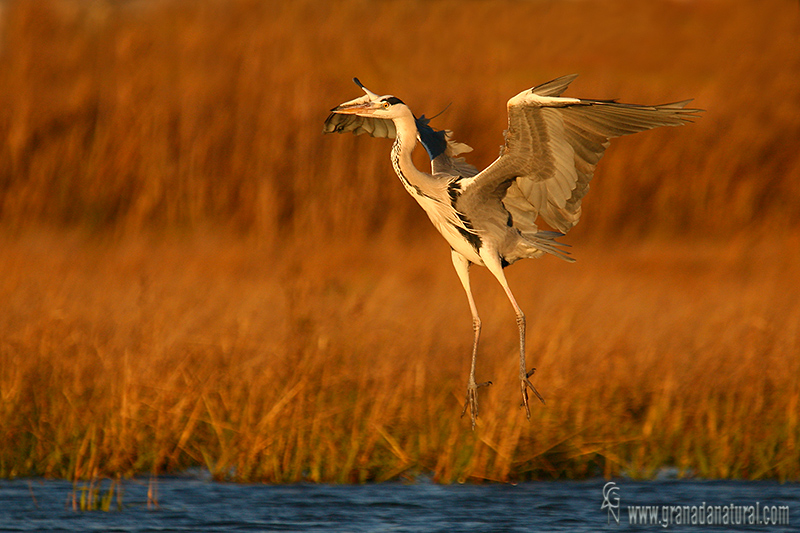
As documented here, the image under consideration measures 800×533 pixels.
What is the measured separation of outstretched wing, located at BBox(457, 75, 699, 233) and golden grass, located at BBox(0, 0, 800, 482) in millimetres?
2206

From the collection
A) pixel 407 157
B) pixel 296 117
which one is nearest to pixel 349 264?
pixel 296 117

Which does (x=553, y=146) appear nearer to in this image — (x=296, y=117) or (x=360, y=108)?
(x=360, y=108)

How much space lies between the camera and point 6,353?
6.67 m

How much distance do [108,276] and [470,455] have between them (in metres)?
4.73

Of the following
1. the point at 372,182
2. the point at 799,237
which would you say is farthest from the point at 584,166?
the point at 799,237

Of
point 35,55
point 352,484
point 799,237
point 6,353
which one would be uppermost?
point 35,55

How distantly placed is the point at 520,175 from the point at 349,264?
21.9ft

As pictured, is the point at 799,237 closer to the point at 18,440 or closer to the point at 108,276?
the point at 108,276

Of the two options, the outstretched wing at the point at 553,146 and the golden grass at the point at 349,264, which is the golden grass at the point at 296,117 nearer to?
the golden grass at the point at 349,264

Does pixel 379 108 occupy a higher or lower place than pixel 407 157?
higher

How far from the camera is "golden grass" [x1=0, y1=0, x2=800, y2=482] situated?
6.29m

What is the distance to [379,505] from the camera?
19.1 feet

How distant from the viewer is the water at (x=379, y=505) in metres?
5.48

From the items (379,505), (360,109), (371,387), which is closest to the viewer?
(360,109)
